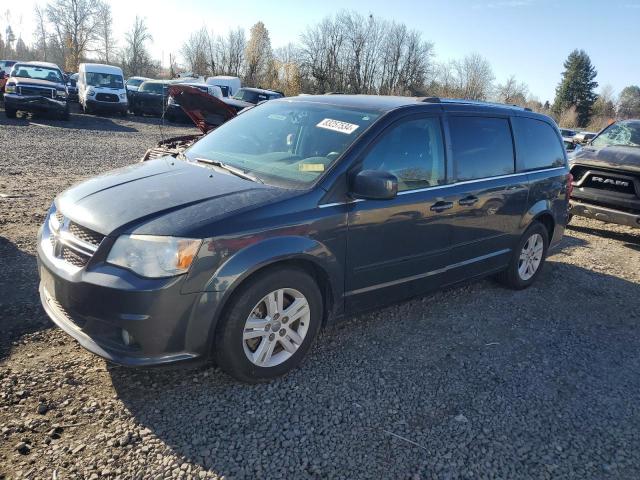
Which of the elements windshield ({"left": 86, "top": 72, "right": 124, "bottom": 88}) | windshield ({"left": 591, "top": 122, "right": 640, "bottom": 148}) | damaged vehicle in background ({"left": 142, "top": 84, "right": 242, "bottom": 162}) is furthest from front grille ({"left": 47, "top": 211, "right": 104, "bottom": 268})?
windshield ({"left": 86, "top": 72, "right": 124, "bottom": 88})

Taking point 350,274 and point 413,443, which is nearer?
point 413,443

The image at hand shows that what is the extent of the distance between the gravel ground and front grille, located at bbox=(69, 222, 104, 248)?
2.86 feet

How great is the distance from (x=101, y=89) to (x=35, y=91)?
465 centimetres

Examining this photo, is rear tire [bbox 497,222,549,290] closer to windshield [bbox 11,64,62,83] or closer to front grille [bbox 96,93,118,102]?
windshield [bbox 11,64,62,83]

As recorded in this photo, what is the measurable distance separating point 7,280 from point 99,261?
6.98ft

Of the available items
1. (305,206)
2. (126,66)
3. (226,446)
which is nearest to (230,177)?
(305,206)

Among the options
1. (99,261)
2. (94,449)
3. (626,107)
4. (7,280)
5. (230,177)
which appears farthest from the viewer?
(626,107)

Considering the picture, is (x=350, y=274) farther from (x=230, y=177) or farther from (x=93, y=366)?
(x=93, y=366)

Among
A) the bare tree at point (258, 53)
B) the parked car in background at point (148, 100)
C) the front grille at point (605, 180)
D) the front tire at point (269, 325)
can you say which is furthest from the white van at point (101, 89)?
the bare tree at point (258, 53)

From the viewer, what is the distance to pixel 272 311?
3100mm

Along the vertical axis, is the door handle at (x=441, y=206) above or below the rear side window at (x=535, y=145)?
below

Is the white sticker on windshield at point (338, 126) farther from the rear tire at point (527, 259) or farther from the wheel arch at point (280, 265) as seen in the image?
the rear tire at point (527, 259)

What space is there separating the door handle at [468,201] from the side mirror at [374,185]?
1051 mm

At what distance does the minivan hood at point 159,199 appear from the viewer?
2809mm
